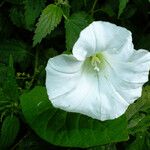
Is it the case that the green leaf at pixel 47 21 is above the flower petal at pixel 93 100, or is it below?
above

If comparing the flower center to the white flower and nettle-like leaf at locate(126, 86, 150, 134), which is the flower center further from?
nettle-like leaf at locate(126, 86, 150, 134)

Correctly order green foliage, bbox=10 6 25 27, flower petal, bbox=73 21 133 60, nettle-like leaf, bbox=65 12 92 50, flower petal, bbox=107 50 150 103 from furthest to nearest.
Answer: green foliage, bbox=10 6 25 27 < nettle-like leaf, bbox=65 12 92 50 < flower petal, bbox=107 50 150 103 < flower petal, bbox=73 21 133 60

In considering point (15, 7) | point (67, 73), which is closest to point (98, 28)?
point (67, 73)

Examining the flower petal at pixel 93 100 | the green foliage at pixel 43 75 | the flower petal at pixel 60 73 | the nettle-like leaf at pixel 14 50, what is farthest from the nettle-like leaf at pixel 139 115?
the nettle-like leaf at pixel 14 50

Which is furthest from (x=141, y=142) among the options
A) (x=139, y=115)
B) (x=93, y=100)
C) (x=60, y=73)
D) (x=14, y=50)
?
(x=14, y=50)

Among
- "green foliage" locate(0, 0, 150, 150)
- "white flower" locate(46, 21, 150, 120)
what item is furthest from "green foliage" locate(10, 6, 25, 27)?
"white flower" locate(46, 21, 150, 120)

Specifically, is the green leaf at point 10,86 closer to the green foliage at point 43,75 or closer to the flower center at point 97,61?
the green foliage at point 43,75
